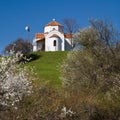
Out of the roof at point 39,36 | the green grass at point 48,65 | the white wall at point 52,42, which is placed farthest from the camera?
the roof at point 39,36

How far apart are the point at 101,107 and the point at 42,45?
6403cm

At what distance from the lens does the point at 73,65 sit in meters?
25.6

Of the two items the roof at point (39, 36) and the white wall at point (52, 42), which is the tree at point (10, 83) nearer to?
the white wall at point (52, 42)

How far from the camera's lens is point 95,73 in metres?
22.3

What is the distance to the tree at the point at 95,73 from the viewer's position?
17672mm

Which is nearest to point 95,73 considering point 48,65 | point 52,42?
point 48,65

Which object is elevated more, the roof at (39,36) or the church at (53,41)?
the roof at (39,36)

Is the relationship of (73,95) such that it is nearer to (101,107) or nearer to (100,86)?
(101,107)

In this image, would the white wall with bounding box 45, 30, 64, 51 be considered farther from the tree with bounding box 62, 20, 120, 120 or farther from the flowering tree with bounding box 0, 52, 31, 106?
the flowering tree with bounding box 0, 52, 31, 106

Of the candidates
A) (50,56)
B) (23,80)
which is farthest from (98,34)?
(50,56)

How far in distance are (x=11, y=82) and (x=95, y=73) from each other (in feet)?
34.9

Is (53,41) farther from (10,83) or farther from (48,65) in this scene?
(10,83)

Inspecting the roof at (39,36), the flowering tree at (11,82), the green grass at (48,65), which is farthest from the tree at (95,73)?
the roof at (39,36)

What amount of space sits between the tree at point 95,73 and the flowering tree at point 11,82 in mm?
4881
